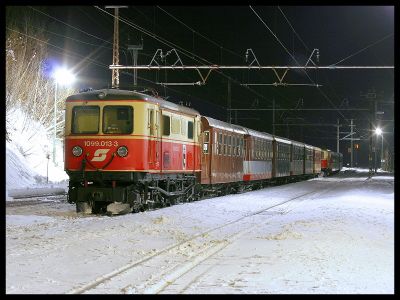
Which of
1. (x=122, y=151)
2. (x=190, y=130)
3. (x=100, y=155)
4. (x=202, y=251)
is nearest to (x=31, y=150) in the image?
(x=190, y=130)

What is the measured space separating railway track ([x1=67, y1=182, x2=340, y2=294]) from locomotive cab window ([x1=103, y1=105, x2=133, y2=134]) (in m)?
4.92

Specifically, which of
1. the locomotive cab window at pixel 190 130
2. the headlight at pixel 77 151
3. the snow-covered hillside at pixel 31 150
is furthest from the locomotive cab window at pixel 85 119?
the snow-covered hillside at pixel 31 150

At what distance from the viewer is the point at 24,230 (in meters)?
12.8

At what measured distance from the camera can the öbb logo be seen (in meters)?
17.4

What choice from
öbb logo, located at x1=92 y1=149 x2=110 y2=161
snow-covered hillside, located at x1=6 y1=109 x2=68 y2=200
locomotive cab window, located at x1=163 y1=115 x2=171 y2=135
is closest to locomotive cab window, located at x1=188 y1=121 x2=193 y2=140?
locomotive cab window, located at x1=163 y1=115 x2=171 y2=135

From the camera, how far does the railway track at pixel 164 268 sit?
7910 mm

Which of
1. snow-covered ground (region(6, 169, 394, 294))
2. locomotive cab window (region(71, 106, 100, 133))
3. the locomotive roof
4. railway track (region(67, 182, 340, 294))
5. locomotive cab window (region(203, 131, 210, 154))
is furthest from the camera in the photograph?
locomotive cab window (region(203, 131, 210, 154))

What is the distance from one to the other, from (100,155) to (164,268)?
8.60m

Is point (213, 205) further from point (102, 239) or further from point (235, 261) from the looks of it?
point (235, 261)

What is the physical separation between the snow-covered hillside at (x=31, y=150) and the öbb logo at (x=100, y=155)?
17954mm

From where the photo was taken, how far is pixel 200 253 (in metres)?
10.6

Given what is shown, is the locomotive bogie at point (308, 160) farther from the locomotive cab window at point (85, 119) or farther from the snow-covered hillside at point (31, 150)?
the locomotive cab window at point (85, 119)

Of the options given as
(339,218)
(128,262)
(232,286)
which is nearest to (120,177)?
(339,218)

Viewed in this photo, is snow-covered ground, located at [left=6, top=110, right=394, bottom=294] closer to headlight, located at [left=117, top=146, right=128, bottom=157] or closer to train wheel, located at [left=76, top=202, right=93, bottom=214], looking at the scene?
train wheel, located at [left=76, top=202, right=93, bottom=214]
